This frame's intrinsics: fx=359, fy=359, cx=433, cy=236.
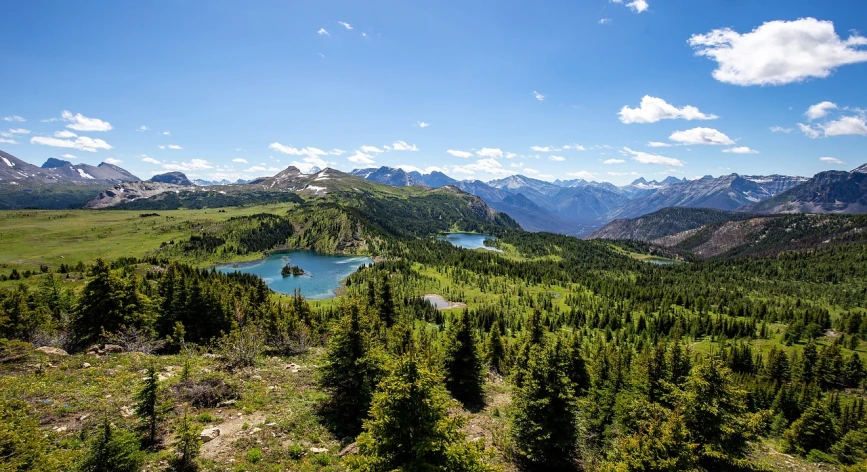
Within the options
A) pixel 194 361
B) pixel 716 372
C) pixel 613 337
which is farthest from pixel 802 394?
pixel 194 361

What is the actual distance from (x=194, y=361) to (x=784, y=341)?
567ft

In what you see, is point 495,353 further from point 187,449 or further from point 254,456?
point 187,449

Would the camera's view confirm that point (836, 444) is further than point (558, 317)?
No

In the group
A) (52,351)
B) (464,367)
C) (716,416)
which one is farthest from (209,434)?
(716,416)

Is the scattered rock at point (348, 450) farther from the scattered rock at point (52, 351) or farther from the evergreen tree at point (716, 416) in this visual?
the scattered rock at point (52, 351)

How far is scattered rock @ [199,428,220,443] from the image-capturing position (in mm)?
20534

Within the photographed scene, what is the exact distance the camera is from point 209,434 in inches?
835

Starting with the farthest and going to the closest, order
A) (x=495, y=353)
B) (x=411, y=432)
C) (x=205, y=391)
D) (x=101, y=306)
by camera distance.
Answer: (x=495, y=353)
(x=101, y=306)
(x=205, y=391)
(x=411, y=432)

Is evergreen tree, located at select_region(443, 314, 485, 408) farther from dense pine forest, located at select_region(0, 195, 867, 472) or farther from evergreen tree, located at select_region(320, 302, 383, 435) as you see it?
evergreen tree, located at select_region(320, 302, 383, 435)

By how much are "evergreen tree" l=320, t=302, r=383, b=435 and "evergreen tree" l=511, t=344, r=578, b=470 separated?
10990 mm

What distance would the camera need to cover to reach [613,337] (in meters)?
135

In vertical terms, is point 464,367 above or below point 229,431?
below

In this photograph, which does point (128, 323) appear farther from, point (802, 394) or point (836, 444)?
point (802, 394)

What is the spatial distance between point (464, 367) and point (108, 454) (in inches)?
1182
